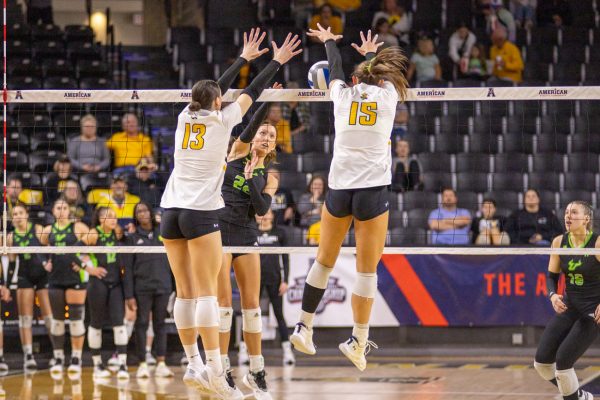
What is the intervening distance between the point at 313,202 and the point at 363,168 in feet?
24.0

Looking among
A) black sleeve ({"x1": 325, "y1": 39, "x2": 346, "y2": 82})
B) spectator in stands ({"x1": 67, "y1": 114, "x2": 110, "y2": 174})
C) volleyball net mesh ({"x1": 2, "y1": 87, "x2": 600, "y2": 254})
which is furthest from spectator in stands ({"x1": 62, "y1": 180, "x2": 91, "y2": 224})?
black sleeve ({"x1": 325, "y1": 39, "x2": 346, "y2": 82})

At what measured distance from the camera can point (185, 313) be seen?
877 cm

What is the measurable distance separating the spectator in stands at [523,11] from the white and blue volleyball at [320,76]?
11535mm

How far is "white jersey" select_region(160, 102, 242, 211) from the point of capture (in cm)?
843

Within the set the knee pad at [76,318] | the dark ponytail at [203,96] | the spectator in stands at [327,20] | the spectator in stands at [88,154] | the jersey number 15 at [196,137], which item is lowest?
the knee pad at [76,318]

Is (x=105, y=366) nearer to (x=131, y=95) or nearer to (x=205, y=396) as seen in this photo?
(x=205, y=396)

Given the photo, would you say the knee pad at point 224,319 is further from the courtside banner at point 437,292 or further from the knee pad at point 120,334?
the courtside banner at point 437,292

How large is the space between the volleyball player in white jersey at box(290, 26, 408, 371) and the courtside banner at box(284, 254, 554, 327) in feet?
22.2

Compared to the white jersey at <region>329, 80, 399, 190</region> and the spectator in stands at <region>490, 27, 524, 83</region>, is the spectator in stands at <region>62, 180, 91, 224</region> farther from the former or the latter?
the spectator in stands at <region>490, 27, 524, 83</region>

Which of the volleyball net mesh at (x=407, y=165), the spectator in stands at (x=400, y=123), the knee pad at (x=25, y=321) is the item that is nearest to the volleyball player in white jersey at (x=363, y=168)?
the volleyball net mesh at (x=407, y=165)

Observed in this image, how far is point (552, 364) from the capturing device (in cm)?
1032

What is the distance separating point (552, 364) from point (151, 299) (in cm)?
577

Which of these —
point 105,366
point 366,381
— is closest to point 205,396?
point 366,381

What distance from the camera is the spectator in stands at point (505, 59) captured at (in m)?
18.6
